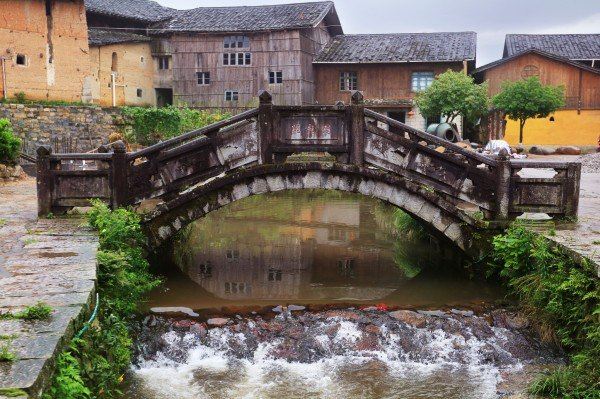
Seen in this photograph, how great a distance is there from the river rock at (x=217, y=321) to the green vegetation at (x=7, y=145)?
10980 millimetres

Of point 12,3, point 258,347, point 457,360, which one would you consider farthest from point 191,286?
point 12,3

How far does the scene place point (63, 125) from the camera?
2862 cm

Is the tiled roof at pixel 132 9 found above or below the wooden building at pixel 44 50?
above

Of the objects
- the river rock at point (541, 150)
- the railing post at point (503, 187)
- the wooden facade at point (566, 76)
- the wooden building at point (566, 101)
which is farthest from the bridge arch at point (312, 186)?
the wooden facade at point (566, 76)

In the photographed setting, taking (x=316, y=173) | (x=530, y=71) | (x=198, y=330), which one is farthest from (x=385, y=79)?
(x=198, y=330)

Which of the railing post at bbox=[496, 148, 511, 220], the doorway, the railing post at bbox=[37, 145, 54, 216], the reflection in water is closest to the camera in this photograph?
the railing post at bbox=[37, 145, 54, 216]

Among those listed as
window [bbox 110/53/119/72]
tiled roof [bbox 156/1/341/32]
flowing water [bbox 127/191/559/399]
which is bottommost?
flowing water [bbox 127/191/559/399]

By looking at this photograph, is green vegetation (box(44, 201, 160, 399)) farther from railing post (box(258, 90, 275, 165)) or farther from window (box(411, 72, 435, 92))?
window (box(411, 72, 435, 92))

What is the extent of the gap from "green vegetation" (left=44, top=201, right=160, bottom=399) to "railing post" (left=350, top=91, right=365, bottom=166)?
11.8ft

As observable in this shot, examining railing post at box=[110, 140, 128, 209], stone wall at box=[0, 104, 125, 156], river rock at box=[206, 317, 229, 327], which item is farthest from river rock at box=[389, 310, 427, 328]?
stone wall at box=[0, 104, 125, 156]

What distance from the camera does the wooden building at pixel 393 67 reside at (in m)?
37.1

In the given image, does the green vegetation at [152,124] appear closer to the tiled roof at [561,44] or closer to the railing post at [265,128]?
the tiled roof at [561,44]

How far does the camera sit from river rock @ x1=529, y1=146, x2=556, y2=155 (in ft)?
103

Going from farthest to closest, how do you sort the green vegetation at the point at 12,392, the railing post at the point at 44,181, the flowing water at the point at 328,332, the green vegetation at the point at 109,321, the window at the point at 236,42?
the window at the point at 236,42, the railing post at the point at 44,181, the flowing water at the point at 328,332, the green vegetation at the point at 109,321, the green vegetation at the point at 12,392
